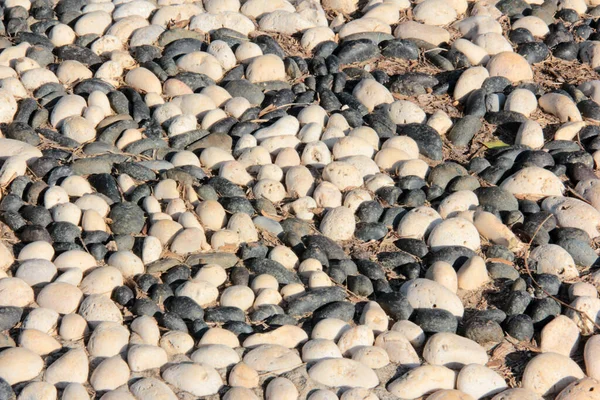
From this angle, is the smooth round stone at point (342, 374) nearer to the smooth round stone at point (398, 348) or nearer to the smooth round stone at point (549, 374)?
the smooth round stone at point (398, 348)

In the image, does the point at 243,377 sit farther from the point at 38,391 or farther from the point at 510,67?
the point at 510,67

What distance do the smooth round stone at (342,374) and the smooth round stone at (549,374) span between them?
393 mm

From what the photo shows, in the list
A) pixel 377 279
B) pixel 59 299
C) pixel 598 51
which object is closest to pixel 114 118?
pixel 59 299

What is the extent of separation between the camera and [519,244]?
2.80 m

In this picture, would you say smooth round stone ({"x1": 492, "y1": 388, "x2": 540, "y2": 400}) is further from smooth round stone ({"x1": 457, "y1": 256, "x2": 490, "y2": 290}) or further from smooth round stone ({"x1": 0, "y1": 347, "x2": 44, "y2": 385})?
smooth round stone ({"x1": 0, "y1": 347, "x2": 44, "y2": 385})

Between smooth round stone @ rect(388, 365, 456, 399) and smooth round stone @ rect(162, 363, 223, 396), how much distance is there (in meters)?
0.44

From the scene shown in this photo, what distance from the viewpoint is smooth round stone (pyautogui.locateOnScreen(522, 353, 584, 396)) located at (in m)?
2.27

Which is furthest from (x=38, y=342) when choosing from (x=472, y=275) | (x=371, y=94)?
(x=371, y=94)

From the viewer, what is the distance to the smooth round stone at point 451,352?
2320 mm

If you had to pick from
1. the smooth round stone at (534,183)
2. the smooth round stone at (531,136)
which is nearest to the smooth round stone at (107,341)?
the smooth round stone at (534,183)

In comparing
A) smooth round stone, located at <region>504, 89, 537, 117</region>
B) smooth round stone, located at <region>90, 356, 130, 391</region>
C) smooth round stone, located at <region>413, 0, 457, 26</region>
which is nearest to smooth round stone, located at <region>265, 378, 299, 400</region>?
smooth round stone, located at <region>90, 356, 130, 391</region>

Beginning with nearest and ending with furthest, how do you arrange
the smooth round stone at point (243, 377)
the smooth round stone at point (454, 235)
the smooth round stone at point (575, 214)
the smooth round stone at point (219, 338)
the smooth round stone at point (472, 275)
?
the smooth round stone at point (243, 377), the smooth round stone at point (219, 338), the smooth round stone at point (472, 275), the smooth round stone at point (454, 235), the smooth round stone at point (575, 214)

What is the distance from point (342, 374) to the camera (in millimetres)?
2225

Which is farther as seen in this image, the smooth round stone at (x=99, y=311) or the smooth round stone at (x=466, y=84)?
the smooth round stone at (x=466, y=84)
